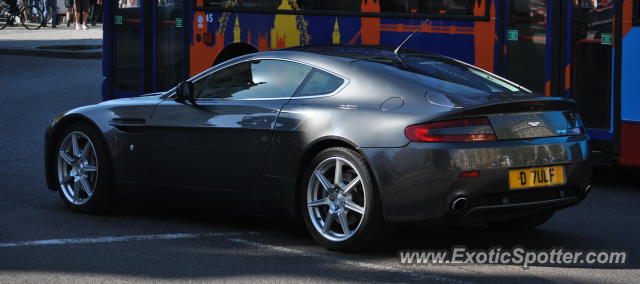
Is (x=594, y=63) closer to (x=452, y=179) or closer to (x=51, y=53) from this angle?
(x=452, y=179)

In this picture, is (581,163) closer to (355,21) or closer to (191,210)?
(191,210)

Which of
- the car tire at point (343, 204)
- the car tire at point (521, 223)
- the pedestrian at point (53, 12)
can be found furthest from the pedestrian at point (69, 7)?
the car tire at point (343, 204)

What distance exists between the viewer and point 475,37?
11.3 meters

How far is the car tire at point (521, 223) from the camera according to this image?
25.2ft

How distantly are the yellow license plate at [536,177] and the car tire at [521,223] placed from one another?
791 millimetres

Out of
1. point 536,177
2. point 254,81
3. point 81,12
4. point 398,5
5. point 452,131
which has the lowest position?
point 536,177

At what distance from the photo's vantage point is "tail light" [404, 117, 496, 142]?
655 centimetres

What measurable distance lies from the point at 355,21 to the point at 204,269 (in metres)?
6.01

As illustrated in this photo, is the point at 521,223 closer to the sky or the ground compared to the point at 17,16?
closer to the ground

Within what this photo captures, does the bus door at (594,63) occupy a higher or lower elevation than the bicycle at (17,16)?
lower

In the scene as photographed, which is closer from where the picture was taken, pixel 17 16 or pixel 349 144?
pixel 349 144

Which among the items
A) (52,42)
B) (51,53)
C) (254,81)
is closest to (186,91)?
(254,81)

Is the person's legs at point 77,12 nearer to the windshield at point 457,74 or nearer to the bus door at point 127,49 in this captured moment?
the bus door at point 127,49

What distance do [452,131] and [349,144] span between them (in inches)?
25.3
